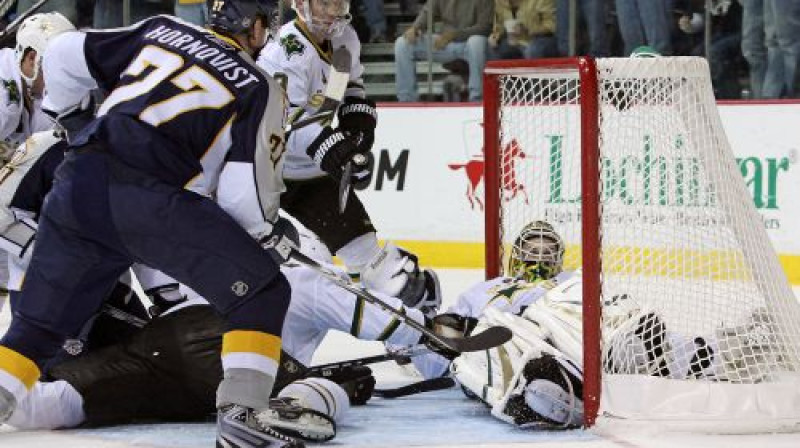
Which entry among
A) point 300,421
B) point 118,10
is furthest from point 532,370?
point 118,10

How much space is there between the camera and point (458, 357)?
418 centimetres

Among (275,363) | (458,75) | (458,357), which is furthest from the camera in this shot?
(458,75)

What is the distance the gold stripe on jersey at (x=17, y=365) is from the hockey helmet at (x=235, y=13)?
0.77 m

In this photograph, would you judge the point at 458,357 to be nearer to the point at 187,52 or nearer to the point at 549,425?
the point at 549,425

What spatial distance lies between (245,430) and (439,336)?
2.30 feet

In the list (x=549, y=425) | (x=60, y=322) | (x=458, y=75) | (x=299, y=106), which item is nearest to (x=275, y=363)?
(x=60, y=322)

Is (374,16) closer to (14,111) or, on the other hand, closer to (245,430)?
(14,111)

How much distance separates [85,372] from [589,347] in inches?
43.9

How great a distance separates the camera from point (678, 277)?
155 inches

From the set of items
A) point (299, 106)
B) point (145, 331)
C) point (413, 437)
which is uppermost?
point (299, 106)

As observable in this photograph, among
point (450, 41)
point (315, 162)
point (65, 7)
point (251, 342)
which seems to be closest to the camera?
point (251, 342)

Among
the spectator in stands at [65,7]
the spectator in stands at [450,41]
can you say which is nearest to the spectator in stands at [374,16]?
Answer: the spectator in stands at [450,41]

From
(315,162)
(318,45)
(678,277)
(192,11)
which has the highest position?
(192,11)

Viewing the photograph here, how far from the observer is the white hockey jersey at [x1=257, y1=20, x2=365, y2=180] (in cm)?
484
